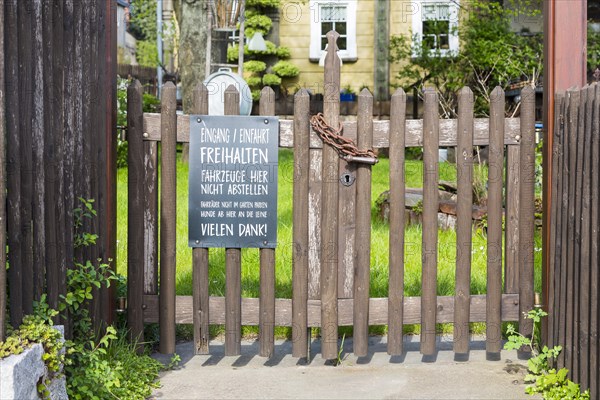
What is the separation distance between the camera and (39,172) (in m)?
4.32

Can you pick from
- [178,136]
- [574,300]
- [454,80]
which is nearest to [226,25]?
[454,80]

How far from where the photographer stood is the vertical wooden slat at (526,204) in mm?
5559

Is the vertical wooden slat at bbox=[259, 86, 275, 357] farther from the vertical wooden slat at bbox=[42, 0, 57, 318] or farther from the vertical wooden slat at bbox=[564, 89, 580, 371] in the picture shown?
the vertical wooden slat at bbox=[564, 89, 580, 371]

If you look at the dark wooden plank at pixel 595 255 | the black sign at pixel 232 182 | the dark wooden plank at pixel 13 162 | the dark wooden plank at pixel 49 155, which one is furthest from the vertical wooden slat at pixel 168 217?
the dark wooden plank at pixel 595 255

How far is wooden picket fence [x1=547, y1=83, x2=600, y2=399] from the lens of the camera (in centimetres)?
466

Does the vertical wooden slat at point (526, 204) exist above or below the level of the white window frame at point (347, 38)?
below

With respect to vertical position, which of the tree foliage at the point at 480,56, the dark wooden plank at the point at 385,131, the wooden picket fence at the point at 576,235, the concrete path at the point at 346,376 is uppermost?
the tree foliage at the point at 480,56

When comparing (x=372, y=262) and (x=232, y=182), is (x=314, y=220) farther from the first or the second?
(x=372, y=262)

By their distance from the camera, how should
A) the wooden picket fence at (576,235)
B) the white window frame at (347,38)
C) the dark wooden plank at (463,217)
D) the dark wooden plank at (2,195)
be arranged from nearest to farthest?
1. the dark wooden plank at (2,195)
2. the wooden picket fence at (576,235)
3. the dark wooden plank at (463,217)
4. the white window frame at (347,38)

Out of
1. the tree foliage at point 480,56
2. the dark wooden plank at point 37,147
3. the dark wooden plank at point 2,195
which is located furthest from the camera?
the tree foliage at point 480,56

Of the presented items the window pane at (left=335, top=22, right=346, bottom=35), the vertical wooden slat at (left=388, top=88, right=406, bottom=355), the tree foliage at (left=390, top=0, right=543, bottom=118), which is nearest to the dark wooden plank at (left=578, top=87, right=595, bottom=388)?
the vertical wooden slat at (left=388, top=88, right=406, bottom=355)

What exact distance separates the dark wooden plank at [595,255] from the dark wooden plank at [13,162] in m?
2.73

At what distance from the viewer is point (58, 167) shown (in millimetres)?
4574

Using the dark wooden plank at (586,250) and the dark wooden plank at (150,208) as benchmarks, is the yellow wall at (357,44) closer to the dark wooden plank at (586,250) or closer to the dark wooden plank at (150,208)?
the dark wooden plank at (150,208)
